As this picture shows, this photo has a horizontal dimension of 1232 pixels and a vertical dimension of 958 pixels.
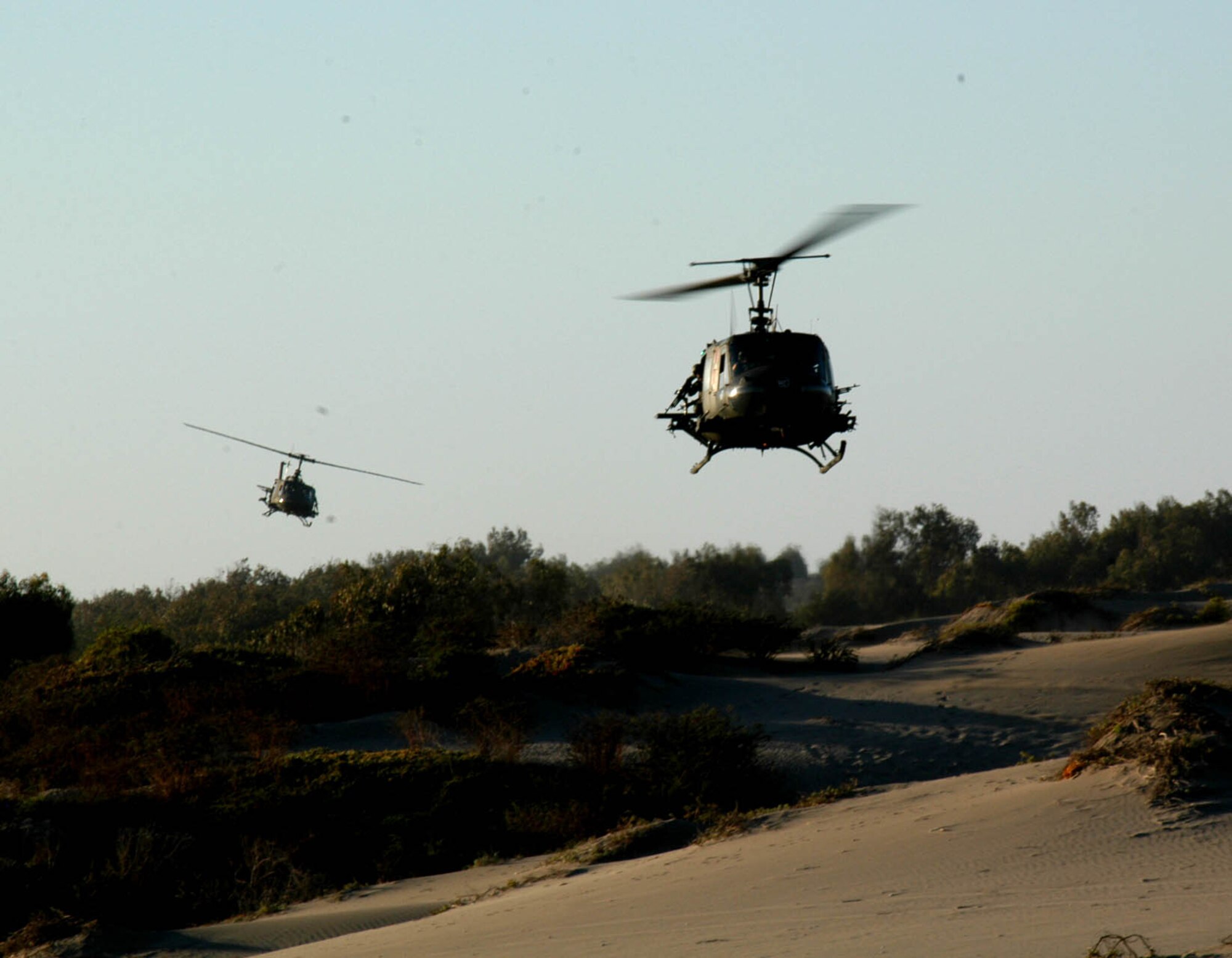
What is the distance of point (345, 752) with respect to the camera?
23875 mm

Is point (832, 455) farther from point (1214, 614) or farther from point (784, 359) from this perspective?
point (1214, 614)

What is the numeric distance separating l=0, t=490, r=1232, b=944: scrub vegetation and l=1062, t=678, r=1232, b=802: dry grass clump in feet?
15.2

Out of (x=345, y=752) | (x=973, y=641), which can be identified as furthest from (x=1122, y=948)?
(x=973, y=641)

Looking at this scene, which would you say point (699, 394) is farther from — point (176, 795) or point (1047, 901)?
point (1047, 901)

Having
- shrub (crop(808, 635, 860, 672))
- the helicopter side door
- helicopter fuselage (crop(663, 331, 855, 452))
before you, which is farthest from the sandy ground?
shrub (crop(808, 635, 860, 672))

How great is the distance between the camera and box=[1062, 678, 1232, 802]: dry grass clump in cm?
1317

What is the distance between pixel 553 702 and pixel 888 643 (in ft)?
63.1

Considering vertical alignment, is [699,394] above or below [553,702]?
above

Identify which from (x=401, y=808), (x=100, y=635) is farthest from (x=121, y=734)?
(x=100, y=635)

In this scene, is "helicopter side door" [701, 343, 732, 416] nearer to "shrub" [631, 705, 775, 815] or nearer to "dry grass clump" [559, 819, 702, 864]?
"shrub" [631, 705, 775, 815]

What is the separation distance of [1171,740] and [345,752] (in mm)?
14188

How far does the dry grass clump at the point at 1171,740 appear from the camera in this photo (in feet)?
43.2

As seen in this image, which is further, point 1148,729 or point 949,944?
point 1148,729

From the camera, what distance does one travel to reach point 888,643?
45.2m
